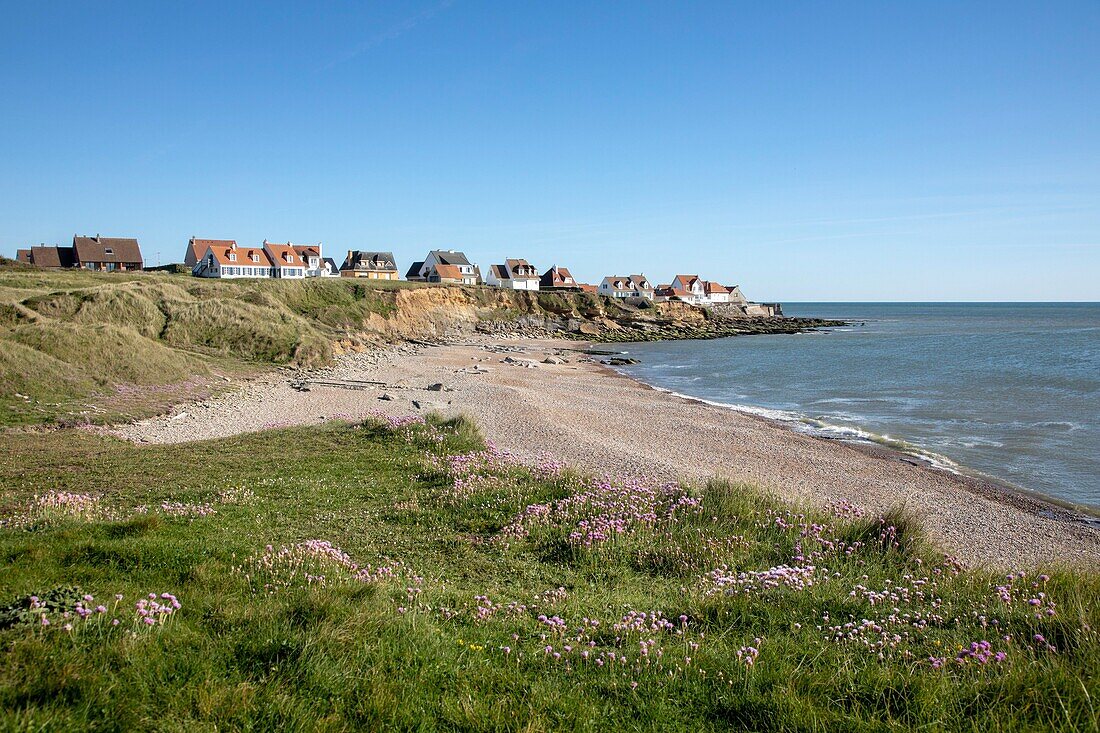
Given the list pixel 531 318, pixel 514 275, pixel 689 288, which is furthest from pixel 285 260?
pixel 689 288

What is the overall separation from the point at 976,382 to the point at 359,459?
4530cm

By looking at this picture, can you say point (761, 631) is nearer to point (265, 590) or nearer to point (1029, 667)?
point (1029, 667)

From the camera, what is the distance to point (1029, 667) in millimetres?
5062

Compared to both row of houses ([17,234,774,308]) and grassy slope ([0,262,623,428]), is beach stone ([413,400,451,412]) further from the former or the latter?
row of houses ([17,234,774,308])

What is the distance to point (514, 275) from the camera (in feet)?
366

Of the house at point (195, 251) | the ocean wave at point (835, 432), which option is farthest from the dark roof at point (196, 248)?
the ocean wave at point (835, 432)

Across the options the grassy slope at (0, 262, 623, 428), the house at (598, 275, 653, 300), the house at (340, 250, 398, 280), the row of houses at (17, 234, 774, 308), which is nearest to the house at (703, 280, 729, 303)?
the row of houses at (17, 234, 774, 308)

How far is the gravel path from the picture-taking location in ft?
51.5

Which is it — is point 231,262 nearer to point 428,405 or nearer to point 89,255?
point 89,255

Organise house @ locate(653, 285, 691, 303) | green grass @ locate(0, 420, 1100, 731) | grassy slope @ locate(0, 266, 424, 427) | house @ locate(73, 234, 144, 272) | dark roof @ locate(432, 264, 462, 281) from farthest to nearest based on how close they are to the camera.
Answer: house @ locate(653, 285, 691, 303)
dark roof @ locate(432, 264, 462, 281)
house @ locate(73, 234, 144, 272)
grassy slope @ locate(0, 266, 424, 427)
green grass @ locate(0, 420, 1100, 731)

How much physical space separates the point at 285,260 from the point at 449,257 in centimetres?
2848

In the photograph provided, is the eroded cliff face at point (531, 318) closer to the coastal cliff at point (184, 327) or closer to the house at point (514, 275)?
the coastal cliff at point (184, 327)

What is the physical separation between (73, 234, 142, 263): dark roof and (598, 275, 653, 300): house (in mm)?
79631

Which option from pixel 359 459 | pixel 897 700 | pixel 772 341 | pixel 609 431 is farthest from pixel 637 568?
pixel 772 341
